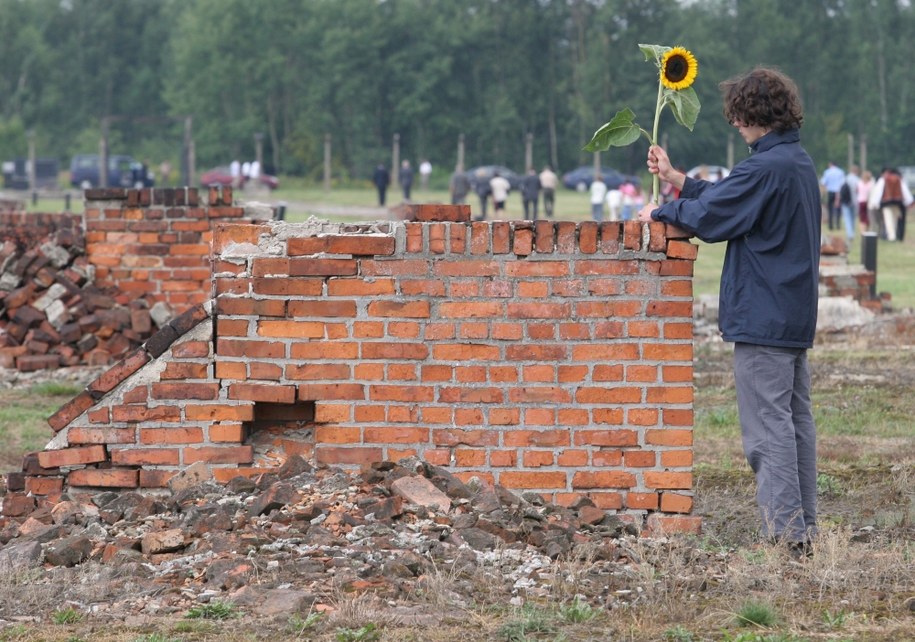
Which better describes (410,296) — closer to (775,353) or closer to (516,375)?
(516,375)

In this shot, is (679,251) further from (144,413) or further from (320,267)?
(144,413)

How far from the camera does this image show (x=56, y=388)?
9.73m

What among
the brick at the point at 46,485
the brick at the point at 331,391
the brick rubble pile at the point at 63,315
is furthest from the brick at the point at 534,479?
the brick rubble pile at the point at 63,315

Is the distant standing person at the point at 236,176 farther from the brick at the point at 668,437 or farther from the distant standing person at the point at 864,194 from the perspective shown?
the brick at the point at 668,437

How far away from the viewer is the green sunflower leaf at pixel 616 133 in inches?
217

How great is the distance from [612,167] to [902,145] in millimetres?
13572

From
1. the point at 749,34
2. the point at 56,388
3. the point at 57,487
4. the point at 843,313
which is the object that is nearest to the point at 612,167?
the point at 749,34

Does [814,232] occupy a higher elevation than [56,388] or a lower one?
higher

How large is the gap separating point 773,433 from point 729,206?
851mm

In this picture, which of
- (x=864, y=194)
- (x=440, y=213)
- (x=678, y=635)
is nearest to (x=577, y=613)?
(x=678, y=635)

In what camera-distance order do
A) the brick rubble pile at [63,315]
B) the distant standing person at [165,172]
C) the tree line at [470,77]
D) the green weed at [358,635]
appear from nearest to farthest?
1. the green weed at [358,635]
2. the brick rubble pile at [63,315]
3. the distant standing person at [165,172]
4. the tree line at [470,77]

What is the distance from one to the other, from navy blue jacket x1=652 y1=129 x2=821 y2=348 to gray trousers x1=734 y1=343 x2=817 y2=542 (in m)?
0.08

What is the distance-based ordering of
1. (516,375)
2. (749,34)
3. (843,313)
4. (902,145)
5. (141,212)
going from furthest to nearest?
(749,34), (902,145), (843,313), (141,212), (516,375)

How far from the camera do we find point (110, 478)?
5.55m
